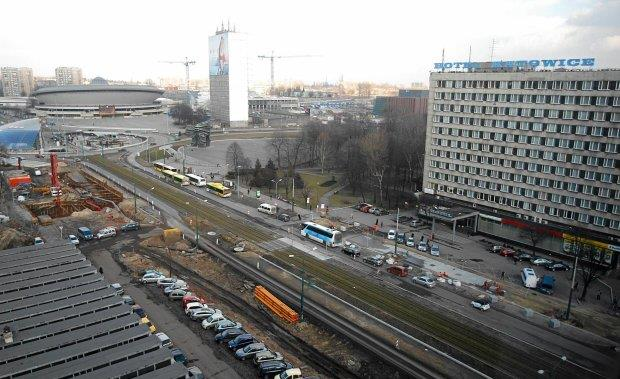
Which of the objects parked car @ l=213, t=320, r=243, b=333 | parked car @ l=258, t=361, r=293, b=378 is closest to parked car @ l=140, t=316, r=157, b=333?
parked car @ l=213, t=320, r=243, b=333

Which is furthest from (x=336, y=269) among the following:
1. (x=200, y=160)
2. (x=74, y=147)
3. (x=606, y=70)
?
(x=74, y=147)

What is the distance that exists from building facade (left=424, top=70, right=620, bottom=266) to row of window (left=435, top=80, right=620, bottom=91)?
0.31 feet

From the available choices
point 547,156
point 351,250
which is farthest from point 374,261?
point 547,156

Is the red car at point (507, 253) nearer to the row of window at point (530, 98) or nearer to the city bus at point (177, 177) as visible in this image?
the row of window at point (530, 98)

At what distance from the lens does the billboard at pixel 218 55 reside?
164625 millimetres

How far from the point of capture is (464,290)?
39312mm

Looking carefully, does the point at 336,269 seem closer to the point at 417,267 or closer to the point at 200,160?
the point at 417,267

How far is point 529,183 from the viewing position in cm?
5100

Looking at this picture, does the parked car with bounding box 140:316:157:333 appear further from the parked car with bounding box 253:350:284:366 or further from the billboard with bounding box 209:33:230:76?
the billboard with bounding box 209:33:230:76

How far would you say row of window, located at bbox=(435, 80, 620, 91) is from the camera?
44969 mm

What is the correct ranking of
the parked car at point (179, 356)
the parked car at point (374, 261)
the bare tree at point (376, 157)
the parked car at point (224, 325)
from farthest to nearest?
the bare tree at point (376, 157)
the parked car at point (374, 261)
the parked car at point (224, 325)
the parked car at point (179, 356)

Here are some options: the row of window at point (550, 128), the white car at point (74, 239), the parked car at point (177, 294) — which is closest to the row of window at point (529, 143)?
the row of window at point (550, 128)

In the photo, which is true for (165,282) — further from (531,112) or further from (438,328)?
(531,112)

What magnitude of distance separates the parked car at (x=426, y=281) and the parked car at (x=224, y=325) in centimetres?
1648
